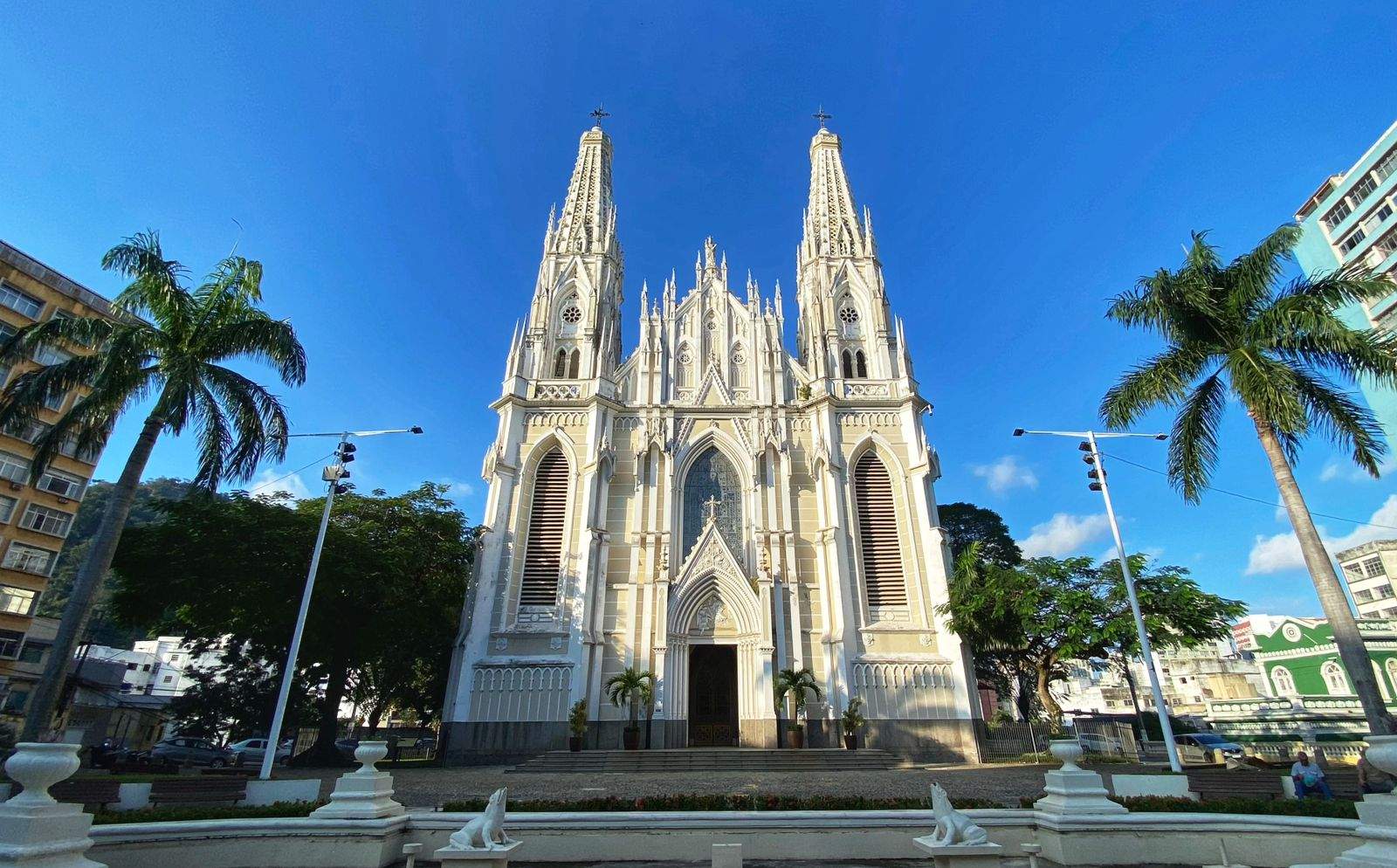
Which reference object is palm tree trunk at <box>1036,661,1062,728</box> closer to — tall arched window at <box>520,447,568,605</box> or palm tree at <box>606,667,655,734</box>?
palm tree at <box>606,667,655,734</box>

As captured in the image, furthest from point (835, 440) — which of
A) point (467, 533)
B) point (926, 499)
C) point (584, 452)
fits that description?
point (467, 533)

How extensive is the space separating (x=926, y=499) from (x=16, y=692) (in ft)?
124

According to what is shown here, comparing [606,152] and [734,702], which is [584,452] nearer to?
[734,702]

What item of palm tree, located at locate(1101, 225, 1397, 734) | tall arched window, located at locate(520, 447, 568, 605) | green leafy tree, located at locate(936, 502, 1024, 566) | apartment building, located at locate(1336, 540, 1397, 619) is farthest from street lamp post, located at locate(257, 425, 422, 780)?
apartment building, located at locate(1336, 540, 1397, 619)

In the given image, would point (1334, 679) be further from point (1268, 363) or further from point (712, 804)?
point (712, 804)

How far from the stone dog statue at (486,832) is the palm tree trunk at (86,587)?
10298 mm

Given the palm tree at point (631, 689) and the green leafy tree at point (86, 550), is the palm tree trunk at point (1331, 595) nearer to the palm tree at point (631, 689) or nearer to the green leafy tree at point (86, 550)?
the palm tree at point (631, 689)

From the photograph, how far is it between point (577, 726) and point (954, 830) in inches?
615

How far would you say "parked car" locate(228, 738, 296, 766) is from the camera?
948 inches

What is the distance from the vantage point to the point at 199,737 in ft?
92.0

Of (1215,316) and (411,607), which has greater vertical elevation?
(1215,316)

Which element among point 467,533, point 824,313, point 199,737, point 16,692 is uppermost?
point 824,313

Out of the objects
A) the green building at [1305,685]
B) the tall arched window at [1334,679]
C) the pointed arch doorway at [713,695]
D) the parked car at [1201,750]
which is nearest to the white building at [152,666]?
the pointed arch doorway at [713,695]

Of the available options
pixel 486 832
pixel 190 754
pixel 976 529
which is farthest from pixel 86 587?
pixel 976 529
